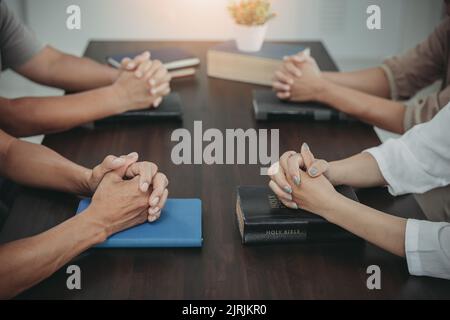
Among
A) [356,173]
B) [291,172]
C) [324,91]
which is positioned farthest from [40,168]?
[324,91]

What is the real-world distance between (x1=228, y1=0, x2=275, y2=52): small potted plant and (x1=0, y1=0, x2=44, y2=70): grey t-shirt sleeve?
67cm

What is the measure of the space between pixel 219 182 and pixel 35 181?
42cm

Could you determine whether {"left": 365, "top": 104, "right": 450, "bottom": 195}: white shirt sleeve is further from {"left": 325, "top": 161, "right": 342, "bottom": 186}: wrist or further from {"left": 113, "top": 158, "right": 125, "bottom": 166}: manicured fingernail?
{"left": 113, "top": 158, "right": 125, "bottom": 166}: manicured fingernail

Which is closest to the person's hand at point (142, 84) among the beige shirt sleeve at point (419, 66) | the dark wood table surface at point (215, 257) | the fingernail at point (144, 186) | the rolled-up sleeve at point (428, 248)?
the dark wood table surface at point (215, 257)

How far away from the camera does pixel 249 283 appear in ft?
3.73

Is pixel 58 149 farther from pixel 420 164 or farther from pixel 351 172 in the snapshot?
pixel 420 164

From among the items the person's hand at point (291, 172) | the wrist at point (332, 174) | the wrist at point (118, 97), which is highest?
Answer: the person's hand at point (291, 172)

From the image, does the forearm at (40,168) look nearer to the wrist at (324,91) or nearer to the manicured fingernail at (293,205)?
the manicured fingernail at (293,205)

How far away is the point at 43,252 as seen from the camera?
1.16m

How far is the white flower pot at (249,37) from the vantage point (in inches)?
80.4

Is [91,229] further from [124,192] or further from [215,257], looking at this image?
[215,257]

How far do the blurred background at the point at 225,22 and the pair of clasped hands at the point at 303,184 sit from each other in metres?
2.11

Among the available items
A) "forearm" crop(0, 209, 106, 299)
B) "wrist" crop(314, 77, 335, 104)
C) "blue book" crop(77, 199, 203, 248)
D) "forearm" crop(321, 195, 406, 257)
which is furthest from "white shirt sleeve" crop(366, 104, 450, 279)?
"forearm" crop(0, 209, 106, 299)

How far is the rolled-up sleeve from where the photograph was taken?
1173mm
